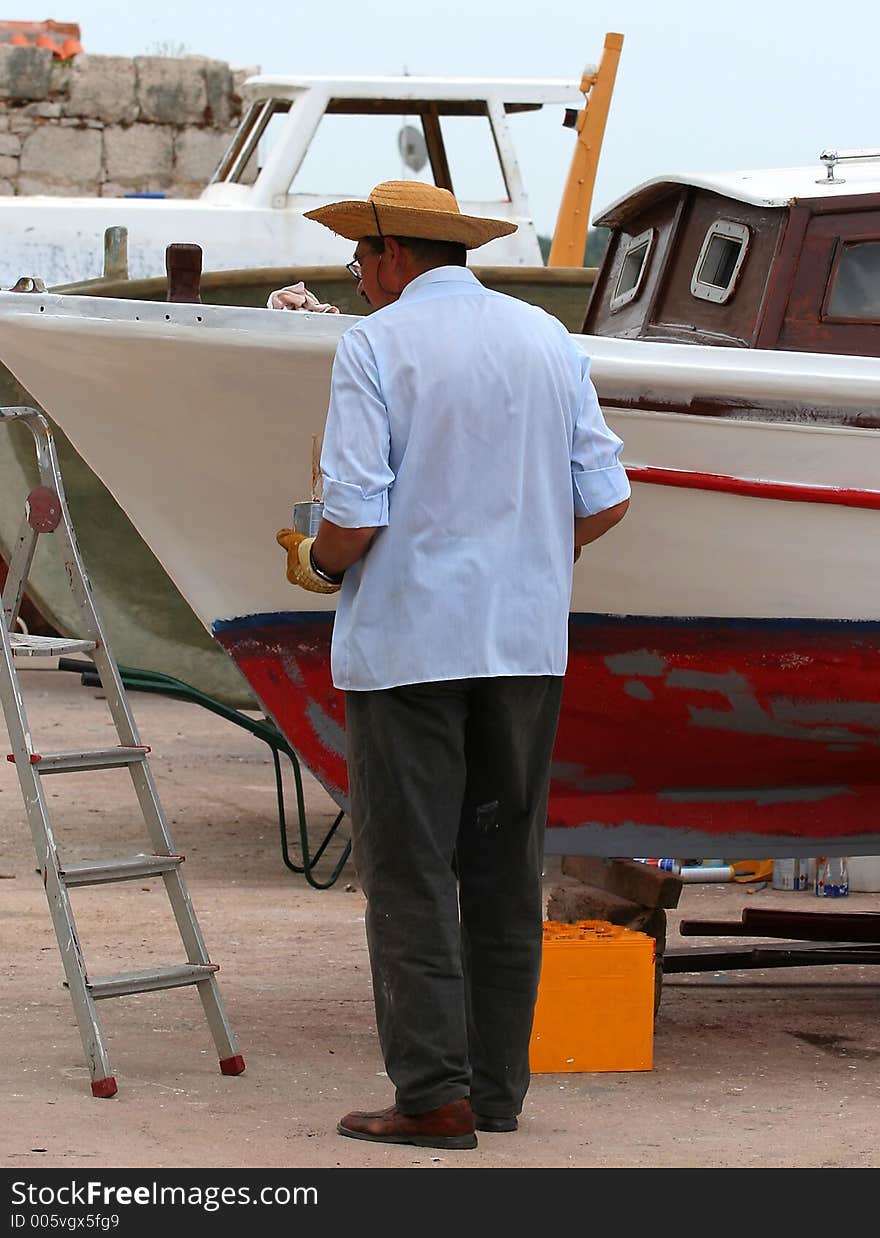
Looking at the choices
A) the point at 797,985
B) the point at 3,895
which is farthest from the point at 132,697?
the point at 797,985

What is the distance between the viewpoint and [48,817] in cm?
412

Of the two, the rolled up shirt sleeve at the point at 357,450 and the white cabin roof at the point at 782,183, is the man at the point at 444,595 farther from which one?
the white cabin roof at the point at 782,183

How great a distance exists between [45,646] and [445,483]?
1.17 m

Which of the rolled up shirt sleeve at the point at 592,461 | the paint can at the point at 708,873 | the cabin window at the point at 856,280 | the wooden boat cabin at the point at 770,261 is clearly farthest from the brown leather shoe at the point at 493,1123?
the paint can at the point at 708,873

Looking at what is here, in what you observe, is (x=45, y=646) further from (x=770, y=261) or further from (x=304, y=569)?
(x=770, y=261)

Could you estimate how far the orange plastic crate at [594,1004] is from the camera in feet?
13.7

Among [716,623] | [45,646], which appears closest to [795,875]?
[716,623]

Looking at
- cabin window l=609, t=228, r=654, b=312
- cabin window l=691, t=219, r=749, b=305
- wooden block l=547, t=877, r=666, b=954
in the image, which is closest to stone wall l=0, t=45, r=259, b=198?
cabin window l=609, t=228, r=654, b=312

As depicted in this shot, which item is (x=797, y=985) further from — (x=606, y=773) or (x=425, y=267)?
(x=425, y=267)

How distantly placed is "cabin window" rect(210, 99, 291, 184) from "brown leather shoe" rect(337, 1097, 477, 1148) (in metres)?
7.32

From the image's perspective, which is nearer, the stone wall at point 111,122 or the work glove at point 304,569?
the work glove at point 304,569

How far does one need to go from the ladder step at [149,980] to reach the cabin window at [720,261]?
226 centimetres

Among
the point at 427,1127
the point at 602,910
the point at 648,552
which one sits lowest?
the point at 602,910
